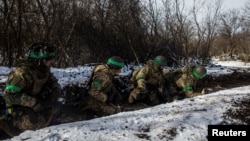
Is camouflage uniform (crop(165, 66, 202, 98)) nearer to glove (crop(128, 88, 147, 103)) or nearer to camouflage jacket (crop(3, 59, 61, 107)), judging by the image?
glove (crop(128, 88, 147, 103))

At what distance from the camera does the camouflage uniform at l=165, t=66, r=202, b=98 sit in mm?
7501

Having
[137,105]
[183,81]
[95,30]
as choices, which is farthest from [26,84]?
[95,30]

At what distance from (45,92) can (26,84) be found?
1.50ft

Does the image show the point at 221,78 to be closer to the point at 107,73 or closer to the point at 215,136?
the point at 107,73

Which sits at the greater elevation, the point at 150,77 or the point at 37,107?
the point at 150,77

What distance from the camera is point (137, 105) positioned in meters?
7.91

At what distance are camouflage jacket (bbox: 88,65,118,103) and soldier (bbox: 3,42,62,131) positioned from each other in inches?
35.5

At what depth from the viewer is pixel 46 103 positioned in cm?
536

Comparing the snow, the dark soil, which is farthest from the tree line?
the snow

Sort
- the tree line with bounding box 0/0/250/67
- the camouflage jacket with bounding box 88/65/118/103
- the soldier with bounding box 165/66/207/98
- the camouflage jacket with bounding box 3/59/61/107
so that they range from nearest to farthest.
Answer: the camouflage jacket with bounding box 3/59/61/107 < the camouflage jacket with bounding box 88/65/118/103 < the soldier with bounding box 165/66/207/98 < the tree line with bounding box 0/0/250/67

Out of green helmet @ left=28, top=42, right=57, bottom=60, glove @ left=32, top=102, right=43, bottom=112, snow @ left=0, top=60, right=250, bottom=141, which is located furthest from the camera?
green helmet @ left=28, top=42, right=57, bottom=60

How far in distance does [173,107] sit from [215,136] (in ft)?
3.37

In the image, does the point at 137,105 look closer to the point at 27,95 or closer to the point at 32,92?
the point at 32,92

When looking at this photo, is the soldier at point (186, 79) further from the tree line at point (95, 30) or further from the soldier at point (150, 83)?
the tree line at point (95, 30)
